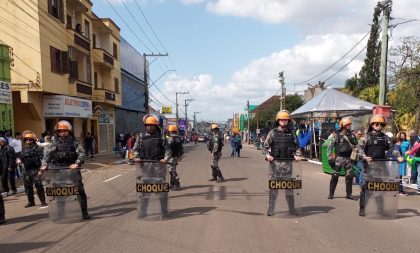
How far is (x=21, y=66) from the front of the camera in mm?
21703

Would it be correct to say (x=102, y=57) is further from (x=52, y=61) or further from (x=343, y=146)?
Answer: (x=343, y=146)

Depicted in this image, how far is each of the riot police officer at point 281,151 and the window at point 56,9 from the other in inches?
768

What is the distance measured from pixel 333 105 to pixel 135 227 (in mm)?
16242

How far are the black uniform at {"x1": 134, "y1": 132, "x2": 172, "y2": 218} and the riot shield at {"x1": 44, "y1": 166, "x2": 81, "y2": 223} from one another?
1.21 metres

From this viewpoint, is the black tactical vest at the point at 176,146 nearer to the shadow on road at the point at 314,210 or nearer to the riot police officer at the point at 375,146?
the shadow on road at the point at 314,210

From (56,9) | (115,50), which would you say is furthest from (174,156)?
(115,50)

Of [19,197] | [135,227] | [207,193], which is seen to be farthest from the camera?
[19,197]

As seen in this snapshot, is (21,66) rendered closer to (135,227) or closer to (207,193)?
(207,193)

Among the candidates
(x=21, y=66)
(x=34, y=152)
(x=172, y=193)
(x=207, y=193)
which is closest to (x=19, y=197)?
(x=34, y=152)

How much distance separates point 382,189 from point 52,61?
2018 cm

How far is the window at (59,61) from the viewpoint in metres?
23.5

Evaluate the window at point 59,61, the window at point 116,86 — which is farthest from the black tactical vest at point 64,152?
the window at point 116,86

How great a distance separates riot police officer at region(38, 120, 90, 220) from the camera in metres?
7.83

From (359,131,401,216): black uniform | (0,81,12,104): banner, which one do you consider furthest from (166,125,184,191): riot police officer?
(0,81,12,104): banner
